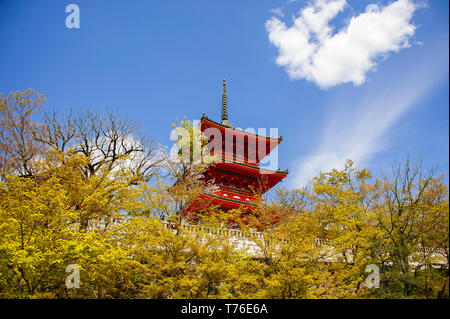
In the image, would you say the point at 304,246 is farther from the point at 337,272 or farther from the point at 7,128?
the point at 7,128

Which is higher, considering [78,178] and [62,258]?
[78,178]

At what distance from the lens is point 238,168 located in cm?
2486

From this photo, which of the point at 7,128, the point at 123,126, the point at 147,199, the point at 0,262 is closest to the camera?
the point at 0,262

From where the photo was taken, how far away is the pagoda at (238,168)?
23.7 meters

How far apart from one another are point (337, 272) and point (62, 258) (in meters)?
9.31

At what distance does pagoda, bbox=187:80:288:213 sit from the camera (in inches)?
932

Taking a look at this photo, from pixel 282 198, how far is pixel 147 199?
35.9ft

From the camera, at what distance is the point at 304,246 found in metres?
10.4

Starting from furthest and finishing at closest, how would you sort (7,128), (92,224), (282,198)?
1. (282,198)
2. (7,128)
3. (92,224)
